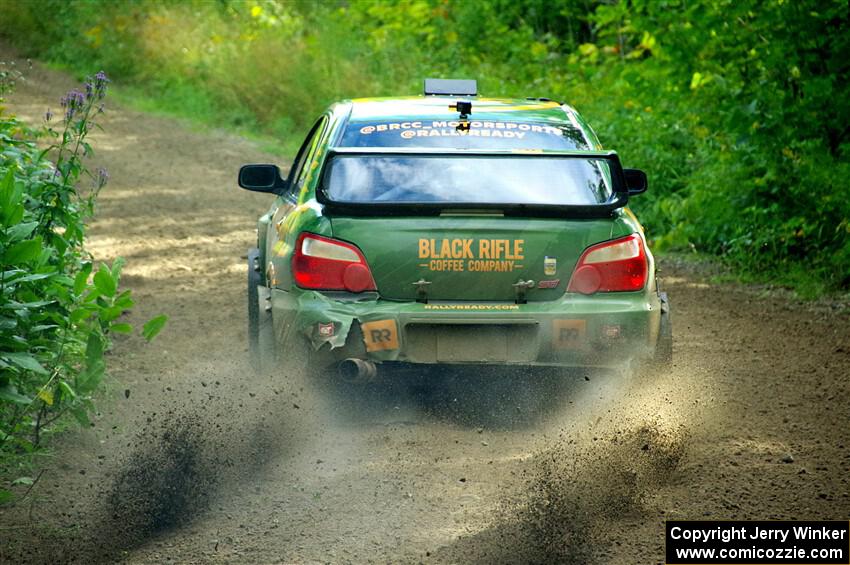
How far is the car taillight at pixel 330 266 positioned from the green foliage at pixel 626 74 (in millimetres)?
5468

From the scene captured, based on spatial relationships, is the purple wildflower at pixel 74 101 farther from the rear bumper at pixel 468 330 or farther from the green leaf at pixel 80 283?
the rear bumper at pixel 468 330

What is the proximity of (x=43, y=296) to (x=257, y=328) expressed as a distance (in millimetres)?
1681

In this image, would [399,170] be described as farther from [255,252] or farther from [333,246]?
[255,252]

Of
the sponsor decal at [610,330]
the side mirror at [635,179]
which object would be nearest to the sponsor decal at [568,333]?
the sponsor decal at [610,330]

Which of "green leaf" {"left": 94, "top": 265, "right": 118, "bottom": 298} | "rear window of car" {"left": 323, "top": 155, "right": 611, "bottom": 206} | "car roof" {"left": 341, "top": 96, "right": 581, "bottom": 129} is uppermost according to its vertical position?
"car roof" {"left": 341, "top": 96, "right": 581, "bottom": 129}

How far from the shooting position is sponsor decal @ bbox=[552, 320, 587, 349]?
574cm

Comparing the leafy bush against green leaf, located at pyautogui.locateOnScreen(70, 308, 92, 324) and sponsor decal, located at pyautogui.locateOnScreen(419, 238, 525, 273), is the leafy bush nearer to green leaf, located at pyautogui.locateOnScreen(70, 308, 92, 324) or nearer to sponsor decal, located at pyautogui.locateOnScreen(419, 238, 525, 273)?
green leaf, located at pyautogui.locateOnScreen(70, 308, 92, 324)

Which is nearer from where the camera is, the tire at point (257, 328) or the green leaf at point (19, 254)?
the green leaf at point (19, 254)

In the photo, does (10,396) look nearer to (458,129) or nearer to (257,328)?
(257,328)

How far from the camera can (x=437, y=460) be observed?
5.62 m

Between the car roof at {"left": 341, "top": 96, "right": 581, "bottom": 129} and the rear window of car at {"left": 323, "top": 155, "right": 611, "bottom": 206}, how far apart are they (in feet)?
1.83

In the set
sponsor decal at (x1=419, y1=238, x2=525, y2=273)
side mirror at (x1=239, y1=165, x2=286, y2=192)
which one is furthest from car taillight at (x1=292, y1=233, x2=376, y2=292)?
side mirror at (x1=239, y1=165, x2=286, y2=192)

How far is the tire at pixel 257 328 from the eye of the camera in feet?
20.6

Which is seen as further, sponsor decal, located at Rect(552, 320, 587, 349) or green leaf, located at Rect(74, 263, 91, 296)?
sponsor decal, located at Rect(552, 320, 587, 349)
